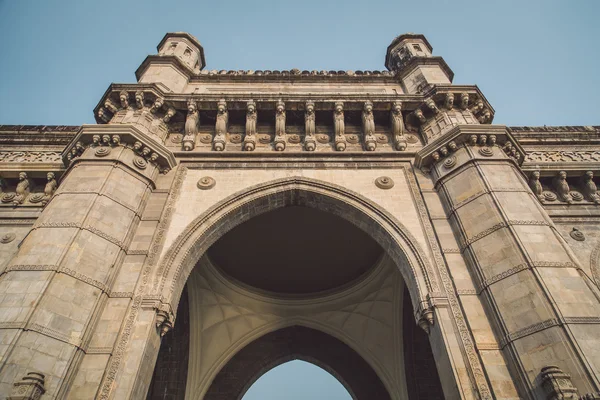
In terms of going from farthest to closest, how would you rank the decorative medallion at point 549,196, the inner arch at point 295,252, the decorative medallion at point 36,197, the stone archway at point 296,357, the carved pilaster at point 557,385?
the stone archway at point 296,357 → the inner arch at point 295,252 → the decorative medallion at point 549,196 → the decorative medallion at point 36,197 → the carved pilaster at point 557,385

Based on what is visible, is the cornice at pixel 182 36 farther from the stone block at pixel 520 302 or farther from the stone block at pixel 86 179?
the stone block at pixel 520 302

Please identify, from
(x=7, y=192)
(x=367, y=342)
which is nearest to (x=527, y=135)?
(x=367, y=342)

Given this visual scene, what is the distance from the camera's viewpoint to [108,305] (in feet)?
21.7

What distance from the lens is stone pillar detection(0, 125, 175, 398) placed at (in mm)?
5621

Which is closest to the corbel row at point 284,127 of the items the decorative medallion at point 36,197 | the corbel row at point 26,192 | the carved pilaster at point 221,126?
the carved pilaster at point 221,126

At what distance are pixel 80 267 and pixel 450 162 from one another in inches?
296

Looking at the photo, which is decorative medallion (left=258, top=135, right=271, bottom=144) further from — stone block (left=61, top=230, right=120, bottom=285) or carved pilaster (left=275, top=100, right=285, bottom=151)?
stone block (left=61, top=230, right=120, bottom=285)

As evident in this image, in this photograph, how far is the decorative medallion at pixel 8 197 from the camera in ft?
31.5

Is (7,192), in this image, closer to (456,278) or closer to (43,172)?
(43,172)

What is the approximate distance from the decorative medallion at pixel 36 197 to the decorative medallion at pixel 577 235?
12.6 metres

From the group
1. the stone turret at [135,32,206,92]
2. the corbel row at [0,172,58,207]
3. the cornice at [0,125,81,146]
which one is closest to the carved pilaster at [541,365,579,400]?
the stone turret at [135,32,206,92]

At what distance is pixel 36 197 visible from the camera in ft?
31.7

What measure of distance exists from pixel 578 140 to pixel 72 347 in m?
12.5

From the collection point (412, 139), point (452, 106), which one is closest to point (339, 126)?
point (412, 139)
